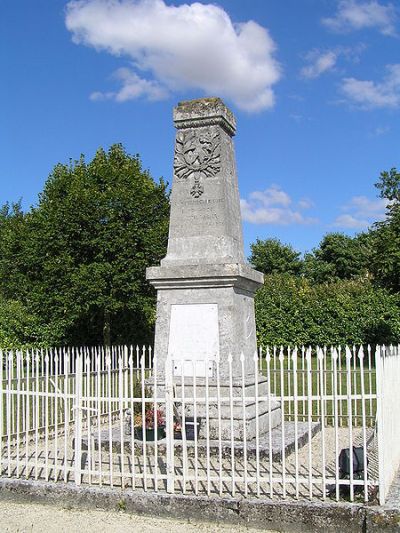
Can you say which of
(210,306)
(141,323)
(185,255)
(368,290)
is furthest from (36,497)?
(368,290)

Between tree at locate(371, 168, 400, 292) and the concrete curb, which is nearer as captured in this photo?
the concrete curb

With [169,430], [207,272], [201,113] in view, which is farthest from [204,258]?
[169,430]

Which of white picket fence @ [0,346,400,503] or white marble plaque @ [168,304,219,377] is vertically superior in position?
Result: white marble plaque @ [168,304,219,377]

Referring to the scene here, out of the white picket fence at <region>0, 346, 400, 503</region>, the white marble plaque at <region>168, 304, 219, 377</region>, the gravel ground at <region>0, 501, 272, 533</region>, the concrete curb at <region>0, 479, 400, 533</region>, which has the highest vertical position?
the white marble plaque at <region>168, 304, 219, 377</region>

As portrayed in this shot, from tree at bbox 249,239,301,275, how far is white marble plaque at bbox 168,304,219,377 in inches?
1683

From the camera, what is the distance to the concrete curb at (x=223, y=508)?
5.34 metres

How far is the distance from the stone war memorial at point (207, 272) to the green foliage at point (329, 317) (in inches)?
613

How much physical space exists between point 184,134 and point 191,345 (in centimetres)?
355

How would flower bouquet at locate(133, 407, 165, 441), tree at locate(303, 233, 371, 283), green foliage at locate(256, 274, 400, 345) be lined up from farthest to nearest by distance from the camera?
tree at locate(303, 233, 371, 283) → green foliage at locate(256, 274, 400, 345) → flower bouquet at locate(133, 407, 165, 441)

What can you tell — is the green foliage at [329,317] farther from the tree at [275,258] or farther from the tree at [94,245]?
the tree at [275,258]

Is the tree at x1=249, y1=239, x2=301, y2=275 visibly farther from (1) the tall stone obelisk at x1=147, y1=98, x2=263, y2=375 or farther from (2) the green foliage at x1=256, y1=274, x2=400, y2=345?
(1) the tall stone obelisk at x1=147, y1=98, x2=263, y2=375

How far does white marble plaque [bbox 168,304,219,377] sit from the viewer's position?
8.87 meters

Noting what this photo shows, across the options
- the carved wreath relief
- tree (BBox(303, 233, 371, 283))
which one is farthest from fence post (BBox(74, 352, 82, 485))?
tree (BBox(303, 233, 371, 283))

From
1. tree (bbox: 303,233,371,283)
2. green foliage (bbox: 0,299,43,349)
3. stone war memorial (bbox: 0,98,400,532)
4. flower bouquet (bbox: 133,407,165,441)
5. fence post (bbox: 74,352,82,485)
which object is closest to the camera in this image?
stone war memorial (bbox: 0,98,400,532)
